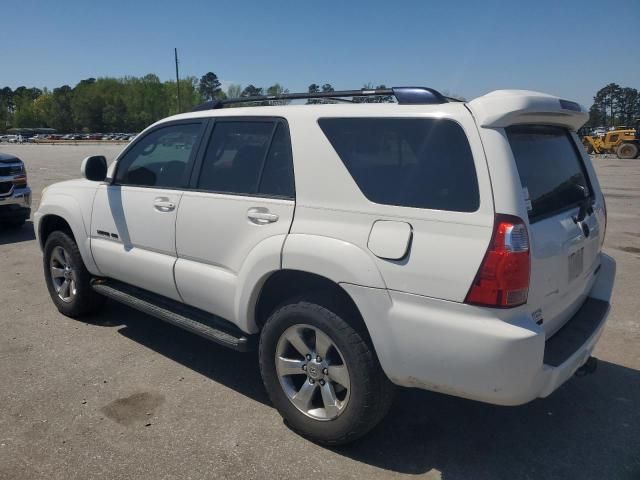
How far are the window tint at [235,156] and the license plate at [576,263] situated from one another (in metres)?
1.84

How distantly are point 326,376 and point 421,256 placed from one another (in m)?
0.92

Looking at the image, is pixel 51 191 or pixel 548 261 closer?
A: pixel 548 261

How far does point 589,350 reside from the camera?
9.50 ft

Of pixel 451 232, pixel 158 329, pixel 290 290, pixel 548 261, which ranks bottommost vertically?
pixel 158 329

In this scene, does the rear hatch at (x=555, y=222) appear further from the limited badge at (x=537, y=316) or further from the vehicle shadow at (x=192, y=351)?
the vehicle shadow at (x=192, y=351)

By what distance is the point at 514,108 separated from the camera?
2.42m

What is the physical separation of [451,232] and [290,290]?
48.1 inches

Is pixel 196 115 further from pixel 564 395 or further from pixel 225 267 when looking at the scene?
pixel 564 395

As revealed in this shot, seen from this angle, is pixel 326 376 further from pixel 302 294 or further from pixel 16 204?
pixel 16 204

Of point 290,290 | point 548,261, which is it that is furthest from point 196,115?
point 548,261

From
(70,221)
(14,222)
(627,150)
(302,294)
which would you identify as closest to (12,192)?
(14,222)

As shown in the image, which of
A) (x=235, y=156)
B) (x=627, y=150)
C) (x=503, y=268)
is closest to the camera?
(x=503, y=268)

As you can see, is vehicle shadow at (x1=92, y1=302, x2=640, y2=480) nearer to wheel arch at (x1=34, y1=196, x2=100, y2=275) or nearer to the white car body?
the white car body

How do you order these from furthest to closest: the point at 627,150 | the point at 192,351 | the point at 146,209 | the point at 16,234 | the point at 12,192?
the point at 627,150 < the point at 16,234 < the point at 12,192 < the point at 192,351 < the point at 146,209
